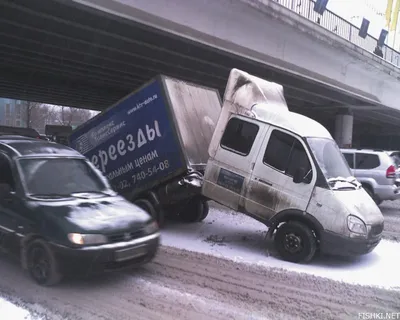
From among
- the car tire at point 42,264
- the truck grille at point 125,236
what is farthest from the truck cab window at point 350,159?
the car tire at point 42,264

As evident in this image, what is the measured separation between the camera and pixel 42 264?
4945 mm

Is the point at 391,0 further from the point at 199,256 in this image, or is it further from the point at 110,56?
the point at 199,256

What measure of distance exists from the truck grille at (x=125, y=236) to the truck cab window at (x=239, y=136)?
2832 millimetres

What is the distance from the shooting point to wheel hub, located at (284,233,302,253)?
21.6 ft

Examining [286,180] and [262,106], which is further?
[262,106]

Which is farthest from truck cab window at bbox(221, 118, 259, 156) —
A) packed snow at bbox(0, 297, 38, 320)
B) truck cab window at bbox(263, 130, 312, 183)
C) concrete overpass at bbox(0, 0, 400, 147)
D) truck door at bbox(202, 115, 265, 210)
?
concrete overpass at bbox(0, 0, 400, 147)

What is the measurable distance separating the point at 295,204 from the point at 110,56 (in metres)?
12.5

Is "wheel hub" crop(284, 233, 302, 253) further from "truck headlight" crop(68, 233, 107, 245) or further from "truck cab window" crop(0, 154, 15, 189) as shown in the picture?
"truck cab window" crop(0, 154, 15, 189)

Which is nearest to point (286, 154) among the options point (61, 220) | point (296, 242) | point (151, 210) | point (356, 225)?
point (296, 242)

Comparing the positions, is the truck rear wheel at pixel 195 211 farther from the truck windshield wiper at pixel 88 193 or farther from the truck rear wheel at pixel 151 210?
the truck windshield wiper at pixel 88 193

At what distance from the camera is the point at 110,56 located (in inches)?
656

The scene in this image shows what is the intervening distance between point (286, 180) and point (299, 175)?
12.0 inches

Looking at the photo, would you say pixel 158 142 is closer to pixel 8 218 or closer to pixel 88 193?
pixel 88 193

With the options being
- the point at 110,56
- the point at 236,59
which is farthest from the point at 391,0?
the point at 110,56
